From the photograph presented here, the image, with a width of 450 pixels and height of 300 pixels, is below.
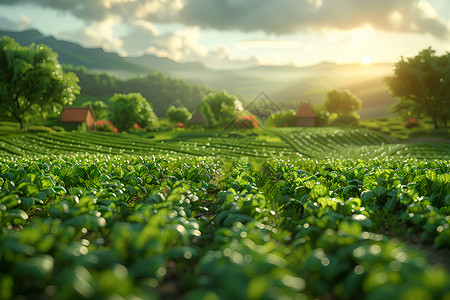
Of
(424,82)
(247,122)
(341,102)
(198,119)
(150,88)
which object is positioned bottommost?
(198,119)

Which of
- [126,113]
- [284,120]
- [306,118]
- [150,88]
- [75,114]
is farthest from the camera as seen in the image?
[150,88]

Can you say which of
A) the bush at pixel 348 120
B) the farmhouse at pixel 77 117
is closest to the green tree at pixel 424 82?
the bush at pixel 348 120

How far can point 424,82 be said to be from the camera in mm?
44562

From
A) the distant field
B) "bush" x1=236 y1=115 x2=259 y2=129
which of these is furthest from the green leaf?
"bush" x1=236 y1=115 x2=259 y2=129

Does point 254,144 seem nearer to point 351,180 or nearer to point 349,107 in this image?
point 351,180

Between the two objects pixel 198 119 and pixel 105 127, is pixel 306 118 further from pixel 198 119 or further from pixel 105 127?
pixel 105 127

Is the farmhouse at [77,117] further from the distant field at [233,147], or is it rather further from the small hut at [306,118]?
the small hut at [306,118]

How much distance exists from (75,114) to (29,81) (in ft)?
88.3

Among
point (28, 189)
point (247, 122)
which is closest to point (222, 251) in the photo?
point (28, 189)

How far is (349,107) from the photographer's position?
76812 mm

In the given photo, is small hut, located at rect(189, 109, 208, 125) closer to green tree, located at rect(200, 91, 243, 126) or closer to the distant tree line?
green tree, located at rect(200, 91, 243, 126)

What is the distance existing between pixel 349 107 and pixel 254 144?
54.5m

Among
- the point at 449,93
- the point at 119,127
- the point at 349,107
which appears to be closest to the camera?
the point at 449,93

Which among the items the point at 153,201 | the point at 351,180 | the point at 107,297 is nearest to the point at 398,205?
the point at 351,180
